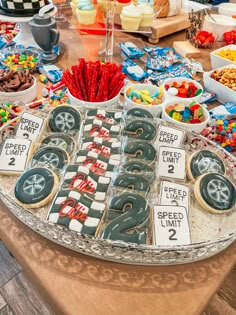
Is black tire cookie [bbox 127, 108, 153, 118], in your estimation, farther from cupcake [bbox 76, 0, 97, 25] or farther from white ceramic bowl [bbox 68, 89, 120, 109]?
cupcake [bbox 76, 0, 97, 25]

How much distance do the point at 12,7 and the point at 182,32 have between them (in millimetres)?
1004

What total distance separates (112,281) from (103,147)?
363 millimetres

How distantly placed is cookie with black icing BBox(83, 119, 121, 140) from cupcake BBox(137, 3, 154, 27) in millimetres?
787

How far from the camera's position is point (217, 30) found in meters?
1.71

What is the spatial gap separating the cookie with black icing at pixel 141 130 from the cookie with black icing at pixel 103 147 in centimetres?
6

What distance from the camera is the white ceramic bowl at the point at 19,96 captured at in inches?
44.1

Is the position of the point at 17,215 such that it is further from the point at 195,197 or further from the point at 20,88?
the point at 20,88

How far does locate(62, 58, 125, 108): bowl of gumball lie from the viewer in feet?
3.42

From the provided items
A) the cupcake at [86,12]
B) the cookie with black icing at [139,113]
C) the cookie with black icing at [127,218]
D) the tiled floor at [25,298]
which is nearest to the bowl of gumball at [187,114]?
the cookie with black icing at [139,113]

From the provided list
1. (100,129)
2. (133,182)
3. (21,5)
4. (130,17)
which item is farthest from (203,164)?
(21,5)

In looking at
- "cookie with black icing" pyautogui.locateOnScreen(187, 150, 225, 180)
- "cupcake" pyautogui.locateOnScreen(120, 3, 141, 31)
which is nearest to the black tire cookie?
"cookie with black icing" pyautogui.locateOnScreen(187, 150, 225, 180)

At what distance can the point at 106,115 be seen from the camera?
37.9 inches

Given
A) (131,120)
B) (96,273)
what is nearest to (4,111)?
(131,120)

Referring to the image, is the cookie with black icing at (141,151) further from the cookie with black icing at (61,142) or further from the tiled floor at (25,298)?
the tiled floor at (25,298)
